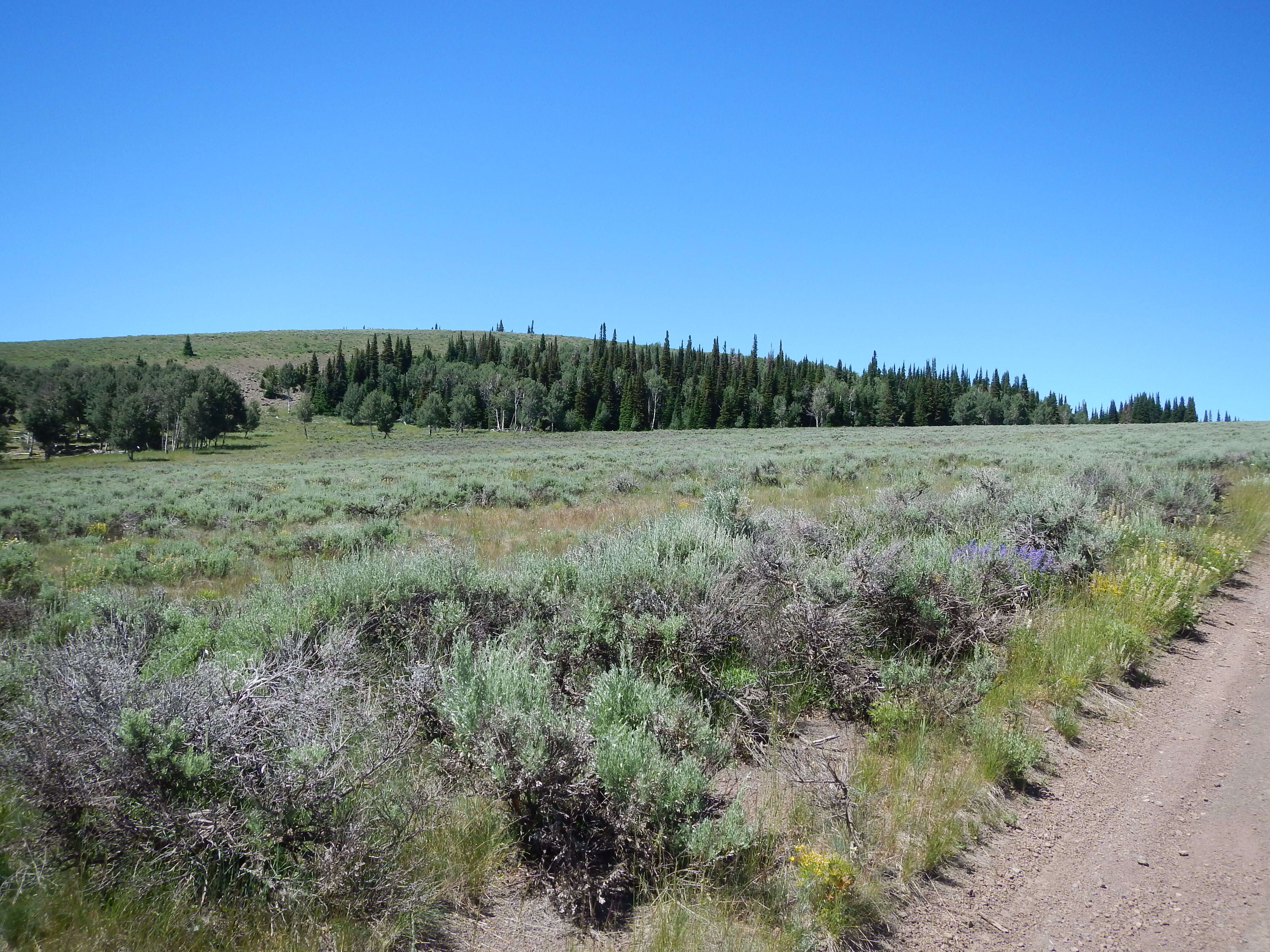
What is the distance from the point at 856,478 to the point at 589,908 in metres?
16.5

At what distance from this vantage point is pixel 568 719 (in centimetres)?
341

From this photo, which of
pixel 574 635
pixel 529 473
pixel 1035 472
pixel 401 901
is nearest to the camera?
pixel 401 901

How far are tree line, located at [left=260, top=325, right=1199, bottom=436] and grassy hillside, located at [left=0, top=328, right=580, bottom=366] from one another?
36.5ft

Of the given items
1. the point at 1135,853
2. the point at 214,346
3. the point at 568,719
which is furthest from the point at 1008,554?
the point at 214,346

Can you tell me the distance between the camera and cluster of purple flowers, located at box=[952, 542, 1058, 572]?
6496 millimetres

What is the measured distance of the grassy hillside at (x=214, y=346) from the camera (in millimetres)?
96438

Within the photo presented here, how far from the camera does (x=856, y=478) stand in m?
18.0

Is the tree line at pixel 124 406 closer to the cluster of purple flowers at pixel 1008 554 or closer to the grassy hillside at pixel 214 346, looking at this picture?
the grassy hillside at pixel 214 346

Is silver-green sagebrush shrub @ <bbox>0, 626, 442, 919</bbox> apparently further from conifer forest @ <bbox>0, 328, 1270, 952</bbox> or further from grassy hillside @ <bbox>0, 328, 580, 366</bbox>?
grassy hillside @ <bbox>0, 328, 580, 366</bbox>

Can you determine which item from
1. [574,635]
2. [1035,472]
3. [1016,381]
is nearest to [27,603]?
[574,635]

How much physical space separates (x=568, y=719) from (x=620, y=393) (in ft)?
322

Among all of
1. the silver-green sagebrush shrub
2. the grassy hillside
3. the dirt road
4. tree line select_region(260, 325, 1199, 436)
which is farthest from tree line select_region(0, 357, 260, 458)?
the dirt road

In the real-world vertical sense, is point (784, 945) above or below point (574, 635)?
below

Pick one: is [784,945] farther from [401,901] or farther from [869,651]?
[869,651]
